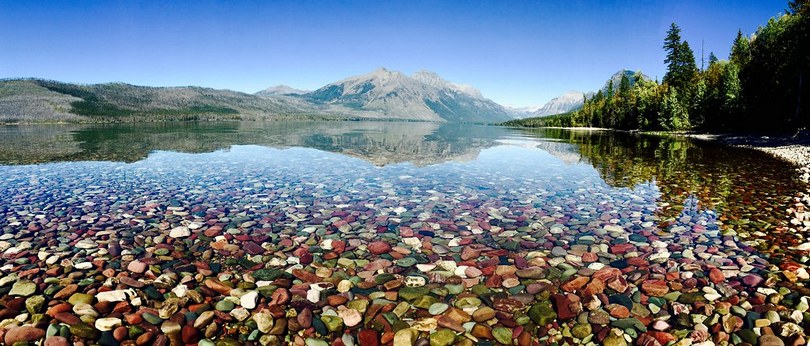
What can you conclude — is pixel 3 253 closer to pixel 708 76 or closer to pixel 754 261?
pixel 754 261

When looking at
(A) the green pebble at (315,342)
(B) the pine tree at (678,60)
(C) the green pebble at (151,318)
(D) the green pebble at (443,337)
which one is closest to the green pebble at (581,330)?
(D) the green pebble at (443,337)

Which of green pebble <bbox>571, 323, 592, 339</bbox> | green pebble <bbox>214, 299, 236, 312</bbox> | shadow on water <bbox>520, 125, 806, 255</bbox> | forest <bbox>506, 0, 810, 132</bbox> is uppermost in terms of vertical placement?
forest <bbox>506, 0, 810, 132</bbox>

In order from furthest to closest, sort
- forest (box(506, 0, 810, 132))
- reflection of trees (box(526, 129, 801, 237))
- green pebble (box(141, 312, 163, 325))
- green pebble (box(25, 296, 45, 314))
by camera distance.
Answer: forest (box(506, 0, 810, 132)) → reflection of trees (box(526, 129, 801, 237)) → green pebble (box(25, 296, 45, 314)) → green pebble (box(141, 312, 163, 325))

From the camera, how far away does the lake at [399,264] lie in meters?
5.47

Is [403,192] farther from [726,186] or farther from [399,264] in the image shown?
[726,186]

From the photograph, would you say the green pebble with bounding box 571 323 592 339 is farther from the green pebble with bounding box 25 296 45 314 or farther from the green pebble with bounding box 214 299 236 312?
the green pebble with bounding box 25 296 45 314

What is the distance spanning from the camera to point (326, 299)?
622 centimetres

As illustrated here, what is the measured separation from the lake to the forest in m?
49.1

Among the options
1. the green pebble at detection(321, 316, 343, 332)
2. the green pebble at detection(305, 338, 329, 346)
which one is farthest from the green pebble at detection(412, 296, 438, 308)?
the green pebble at detection(305, 338, 329, 346)

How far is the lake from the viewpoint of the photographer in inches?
215

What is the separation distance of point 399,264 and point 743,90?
7698 cm

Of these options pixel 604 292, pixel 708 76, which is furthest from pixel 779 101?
pixel 604 292

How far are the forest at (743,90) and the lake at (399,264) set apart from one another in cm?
4914

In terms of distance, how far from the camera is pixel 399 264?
7691 millimetres
